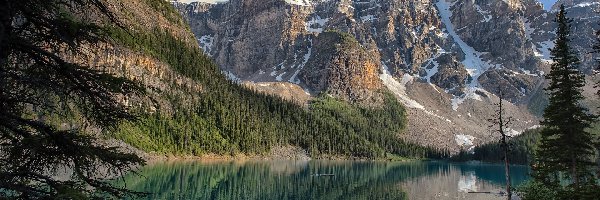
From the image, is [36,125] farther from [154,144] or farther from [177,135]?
[177,135]

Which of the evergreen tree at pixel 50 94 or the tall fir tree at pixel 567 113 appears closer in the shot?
the evergreen tree at pixel 50 94

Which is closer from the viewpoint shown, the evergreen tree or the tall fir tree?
the evergreen tree

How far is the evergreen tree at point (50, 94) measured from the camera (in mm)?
7895

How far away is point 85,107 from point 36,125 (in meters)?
0.92

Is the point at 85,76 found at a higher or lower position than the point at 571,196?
higher

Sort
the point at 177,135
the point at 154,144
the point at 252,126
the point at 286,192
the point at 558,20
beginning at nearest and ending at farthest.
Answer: the point at 558,20 < the point at 286,192 < the point at 154,144 < the point at 177,135 < the point at 252,126

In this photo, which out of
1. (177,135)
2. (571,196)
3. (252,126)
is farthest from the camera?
(252,126)

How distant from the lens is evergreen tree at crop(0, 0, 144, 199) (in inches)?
311

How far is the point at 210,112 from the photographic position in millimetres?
178125

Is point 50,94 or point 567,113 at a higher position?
point 567,113

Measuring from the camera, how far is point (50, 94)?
7992mm

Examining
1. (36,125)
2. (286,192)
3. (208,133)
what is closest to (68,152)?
(36,125)

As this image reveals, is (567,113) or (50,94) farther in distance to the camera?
(567,113)

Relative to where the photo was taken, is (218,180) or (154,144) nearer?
(218,180)
